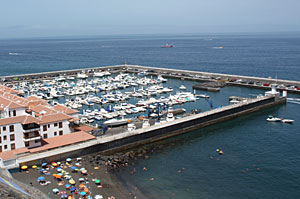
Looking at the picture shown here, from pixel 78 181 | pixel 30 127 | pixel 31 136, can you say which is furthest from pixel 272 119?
pixel 30 127

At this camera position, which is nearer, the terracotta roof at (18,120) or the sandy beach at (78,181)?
the sandy beach at (78,181)

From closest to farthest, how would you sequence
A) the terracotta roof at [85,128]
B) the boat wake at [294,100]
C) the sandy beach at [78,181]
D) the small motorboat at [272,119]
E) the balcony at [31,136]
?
the sandy beach at [78,181] < the balcony at [31,136] < the terracotta roof at [85,128] < the small motorboat at [272,119] < the boat wake at [294,100]

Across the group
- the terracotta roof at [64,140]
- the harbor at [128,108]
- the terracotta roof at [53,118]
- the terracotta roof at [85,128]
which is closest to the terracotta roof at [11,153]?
the harbor at [128,108]

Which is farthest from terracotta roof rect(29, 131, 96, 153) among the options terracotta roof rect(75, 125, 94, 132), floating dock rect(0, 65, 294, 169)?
terracotta roof rect(75, 125, 94, 132)

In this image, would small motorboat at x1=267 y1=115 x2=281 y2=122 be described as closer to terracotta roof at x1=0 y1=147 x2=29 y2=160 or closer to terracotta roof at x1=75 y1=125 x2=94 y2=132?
terracotta roof at x1=75 y1=125 x2=94 y2=132

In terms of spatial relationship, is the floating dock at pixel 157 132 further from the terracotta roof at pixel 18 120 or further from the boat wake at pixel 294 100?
the terracotta roof at pixel 18 120

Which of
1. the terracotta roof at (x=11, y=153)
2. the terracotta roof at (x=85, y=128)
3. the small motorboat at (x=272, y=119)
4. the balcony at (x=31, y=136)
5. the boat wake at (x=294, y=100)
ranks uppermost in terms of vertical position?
the balcony at (x=31, y=136)

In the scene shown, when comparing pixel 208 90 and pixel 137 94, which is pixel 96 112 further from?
pixel 208 90
